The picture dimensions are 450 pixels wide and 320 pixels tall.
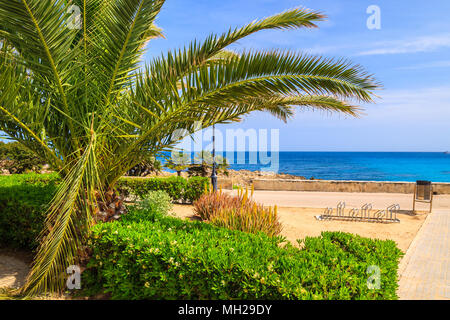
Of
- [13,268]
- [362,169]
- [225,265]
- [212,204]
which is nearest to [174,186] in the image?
[212,204]

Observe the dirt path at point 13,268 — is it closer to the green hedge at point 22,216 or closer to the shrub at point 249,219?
the green hedge at point 22,216

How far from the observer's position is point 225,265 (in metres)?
3.11

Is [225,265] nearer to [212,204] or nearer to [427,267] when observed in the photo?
[427,267]

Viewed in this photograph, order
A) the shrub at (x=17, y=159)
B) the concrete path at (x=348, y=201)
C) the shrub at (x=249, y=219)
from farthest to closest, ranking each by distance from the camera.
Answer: the shrub at (x=17, y=159)
the concrete path at (x=348, y=201)
the shrub at (x=249, y=219)

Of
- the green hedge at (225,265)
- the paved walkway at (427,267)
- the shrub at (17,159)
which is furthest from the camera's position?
the shrub at (17,159)

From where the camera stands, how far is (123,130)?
15.5ft

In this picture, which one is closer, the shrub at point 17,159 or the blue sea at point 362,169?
the shrub at point 17,159

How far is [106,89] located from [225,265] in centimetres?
325

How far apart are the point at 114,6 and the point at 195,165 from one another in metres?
14.4

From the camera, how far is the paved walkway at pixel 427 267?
14.3 feet

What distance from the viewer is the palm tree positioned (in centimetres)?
385

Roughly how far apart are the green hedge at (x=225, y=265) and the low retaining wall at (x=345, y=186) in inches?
470

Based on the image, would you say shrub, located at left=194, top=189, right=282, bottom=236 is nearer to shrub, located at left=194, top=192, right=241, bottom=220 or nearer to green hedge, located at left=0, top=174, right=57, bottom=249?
shrub, located at left=194, top=192, right=241, bottom=220

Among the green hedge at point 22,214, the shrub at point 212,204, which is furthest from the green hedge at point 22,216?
the shrub at point 212,204
